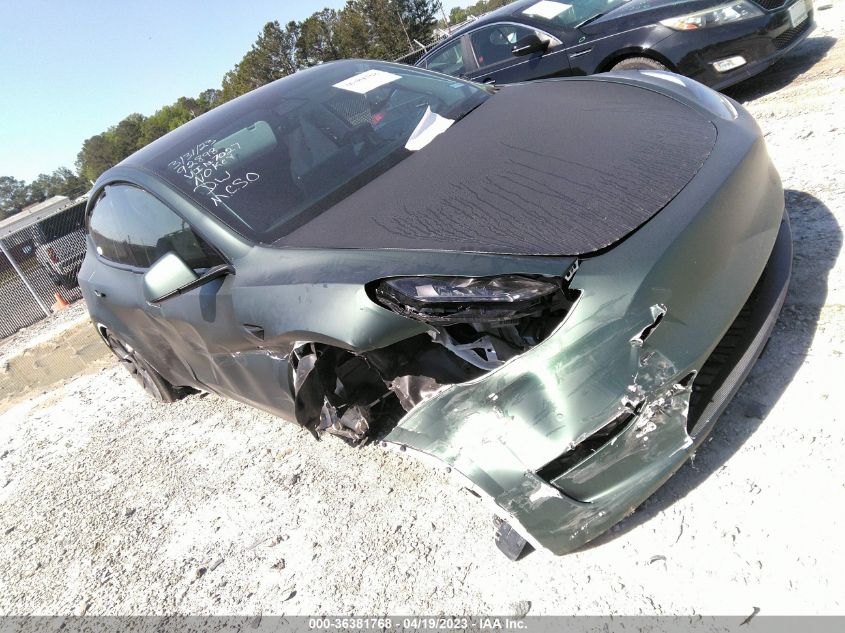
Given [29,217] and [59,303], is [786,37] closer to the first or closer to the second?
[59,303]

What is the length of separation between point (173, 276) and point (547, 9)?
17.1 ft

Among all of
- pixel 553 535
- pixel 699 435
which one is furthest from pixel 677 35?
pixel 553 535

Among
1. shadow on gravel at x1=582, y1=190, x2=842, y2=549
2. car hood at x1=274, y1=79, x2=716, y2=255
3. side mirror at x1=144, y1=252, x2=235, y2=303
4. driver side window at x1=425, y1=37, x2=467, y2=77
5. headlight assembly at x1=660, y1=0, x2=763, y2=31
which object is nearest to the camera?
car hood at x1=274, y1=79, x2=716, y2=255

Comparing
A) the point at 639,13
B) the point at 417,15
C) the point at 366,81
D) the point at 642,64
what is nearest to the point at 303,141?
the point at 366,81

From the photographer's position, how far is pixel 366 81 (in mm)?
3576

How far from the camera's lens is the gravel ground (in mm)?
1897

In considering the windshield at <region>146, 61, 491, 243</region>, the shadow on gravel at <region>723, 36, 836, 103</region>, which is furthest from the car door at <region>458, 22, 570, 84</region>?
the windshield at <region>146, 61, 491, 243</region>

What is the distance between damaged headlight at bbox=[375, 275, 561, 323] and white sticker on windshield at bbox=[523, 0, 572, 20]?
5213mm

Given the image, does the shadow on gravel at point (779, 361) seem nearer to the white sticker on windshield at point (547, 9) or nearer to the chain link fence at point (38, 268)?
the white sticker on windshield at point (547, 9)

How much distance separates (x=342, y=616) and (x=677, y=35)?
5217 mm

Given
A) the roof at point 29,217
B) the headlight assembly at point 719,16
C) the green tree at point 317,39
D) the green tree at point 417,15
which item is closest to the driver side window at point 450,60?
the headlight assembly at point 719,16

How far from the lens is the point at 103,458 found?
433cm

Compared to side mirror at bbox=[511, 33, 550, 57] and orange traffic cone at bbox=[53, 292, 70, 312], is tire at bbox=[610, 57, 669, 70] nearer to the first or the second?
side mirror at bbox=[511, 33, 550, 57]

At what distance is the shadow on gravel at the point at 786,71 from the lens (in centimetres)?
583
